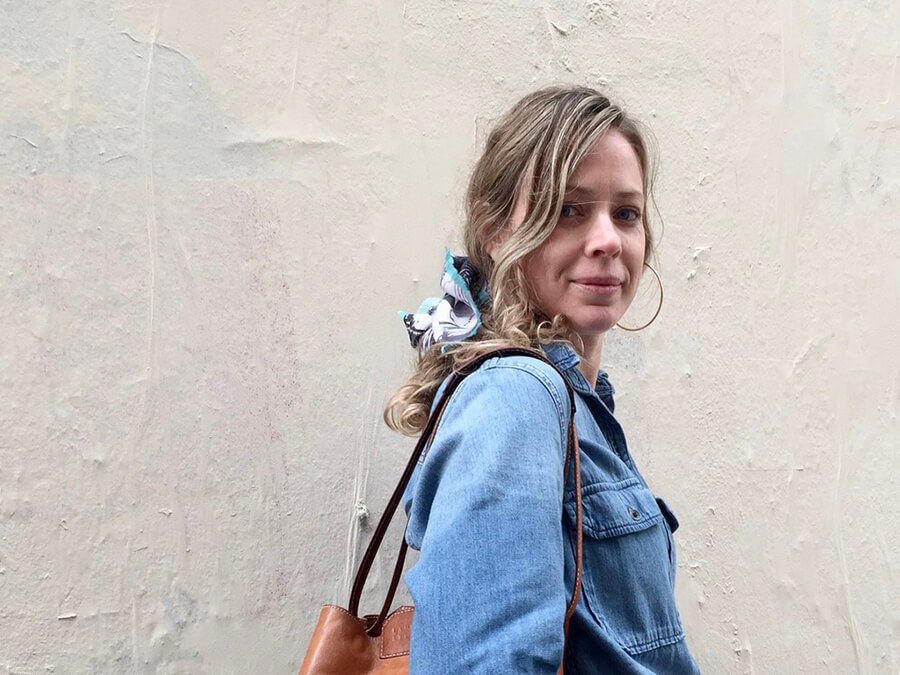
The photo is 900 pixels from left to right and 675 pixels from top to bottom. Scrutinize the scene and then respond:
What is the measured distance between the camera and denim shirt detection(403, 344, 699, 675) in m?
0.88

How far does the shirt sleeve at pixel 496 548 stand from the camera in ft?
2.87

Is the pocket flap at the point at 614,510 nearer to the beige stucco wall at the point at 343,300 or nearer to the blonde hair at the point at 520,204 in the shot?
the blonde hair at the point at 520,204

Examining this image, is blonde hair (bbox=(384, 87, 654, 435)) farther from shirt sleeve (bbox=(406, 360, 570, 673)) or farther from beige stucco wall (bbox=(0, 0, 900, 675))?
beige stucco wall (bbox=(0, 0, 900, 675))

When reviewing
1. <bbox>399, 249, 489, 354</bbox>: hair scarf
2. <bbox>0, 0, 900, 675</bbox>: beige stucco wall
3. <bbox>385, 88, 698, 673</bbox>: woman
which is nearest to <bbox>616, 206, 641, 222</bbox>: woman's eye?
<bbox>385, 88, 698, 673</bbox>: woman

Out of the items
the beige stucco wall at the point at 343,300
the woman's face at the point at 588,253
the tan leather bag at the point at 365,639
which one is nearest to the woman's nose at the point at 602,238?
the woman's face at the point at 588,253

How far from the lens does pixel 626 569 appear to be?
108 centimetres

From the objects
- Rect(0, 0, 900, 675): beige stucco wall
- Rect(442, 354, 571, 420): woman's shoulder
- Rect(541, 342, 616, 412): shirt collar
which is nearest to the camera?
Answer: Rect(442, 354, 571, 420): woman's shoulder

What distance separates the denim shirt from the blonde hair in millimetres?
91

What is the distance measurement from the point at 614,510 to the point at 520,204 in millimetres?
471

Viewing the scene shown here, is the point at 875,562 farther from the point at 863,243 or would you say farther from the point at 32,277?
the point at 32,277

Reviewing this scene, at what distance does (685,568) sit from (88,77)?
160 cm

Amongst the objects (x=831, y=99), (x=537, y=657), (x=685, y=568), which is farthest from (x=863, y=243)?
(x=537, y=657)

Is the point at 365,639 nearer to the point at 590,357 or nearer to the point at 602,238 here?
the point at 590,357

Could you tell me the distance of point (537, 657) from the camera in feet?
2.84
